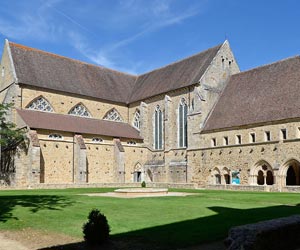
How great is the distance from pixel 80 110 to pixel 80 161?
9226 millimetres

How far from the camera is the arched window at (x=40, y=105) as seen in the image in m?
41.8

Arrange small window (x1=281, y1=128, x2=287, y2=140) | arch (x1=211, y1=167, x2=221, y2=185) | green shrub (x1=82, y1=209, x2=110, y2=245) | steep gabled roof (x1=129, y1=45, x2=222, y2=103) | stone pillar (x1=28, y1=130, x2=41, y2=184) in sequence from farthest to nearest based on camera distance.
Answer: steep gabled roof (x1=129, y1=45, x2=222, y2=103)
arch (x1=211, y1=167, x2=221, y2=185)
stone pillar (x1=28, y1=130, x2=41, y2=184)
small window (x1=281, y1=128, x2=287, y2=140)
green shrub (x1=82, y1=209, x2=110, y2=245)

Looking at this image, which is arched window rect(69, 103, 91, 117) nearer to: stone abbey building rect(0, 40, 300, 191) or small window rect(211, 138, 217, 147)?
stone abbey building rect(0, 40, 300, 191)

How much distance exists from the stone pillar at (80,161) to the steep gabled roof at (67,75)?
8.06 metres

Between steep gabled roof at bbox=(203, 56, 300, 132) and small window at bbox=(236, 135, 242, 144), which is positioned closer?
steep gabled roof at bbox=(203, 56, 300, 132)

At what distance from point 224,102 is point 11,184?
23.7 m

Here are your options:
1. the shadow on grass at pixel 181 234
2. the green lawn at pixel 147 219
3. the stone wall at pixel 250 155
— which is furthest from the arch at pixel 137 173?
the shadow on grass at pixel 181 234

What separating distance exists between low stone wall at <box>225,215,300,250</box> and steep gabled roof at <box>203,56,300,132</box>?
25703 mm

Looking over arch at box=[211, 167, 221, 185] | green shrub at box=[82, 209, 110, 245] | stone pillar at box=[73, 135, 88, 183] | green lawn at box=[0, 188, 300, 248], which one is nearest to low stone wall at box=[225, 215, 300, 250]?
green lawn at box=[0, 188, 300, 248]

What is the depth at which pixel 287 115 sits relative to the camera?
32.5 m

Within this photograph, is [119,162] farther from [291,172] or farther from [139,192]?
[291,172]

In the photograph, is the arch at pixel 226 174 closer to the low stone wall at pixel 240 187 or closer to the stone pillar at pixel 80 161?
the low stone wall at pixel 240 187

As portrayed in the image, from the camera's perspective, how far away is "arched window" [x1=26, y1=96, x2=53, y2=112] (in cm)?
4178

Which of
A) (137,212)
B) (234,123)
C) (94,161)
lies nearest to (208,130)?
(234,123)
